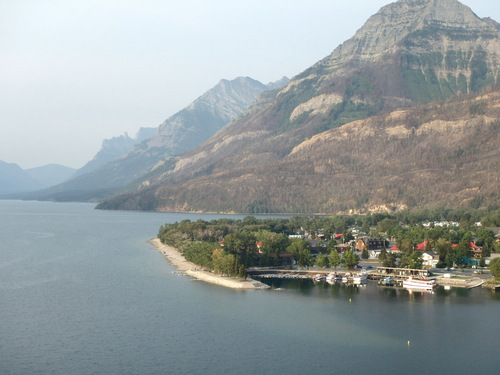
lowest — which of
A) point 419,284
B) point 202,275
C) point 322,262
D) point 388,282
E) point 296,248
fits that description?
point 388,282

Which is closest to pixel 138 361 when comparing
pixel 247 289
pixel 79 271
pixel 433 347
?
pixel 433 347

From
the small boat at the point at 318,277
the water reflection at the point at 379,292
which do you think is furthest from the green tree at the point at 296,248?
the water reflection at the point at 379,292

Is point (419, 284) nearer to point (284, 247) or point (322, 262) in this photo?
point (322, 262)

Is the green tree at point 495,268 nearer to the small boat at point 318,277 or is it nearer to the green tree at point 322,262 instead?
the small boat at point 318,277

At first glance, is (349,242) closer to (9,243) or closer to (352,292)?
(352,292)

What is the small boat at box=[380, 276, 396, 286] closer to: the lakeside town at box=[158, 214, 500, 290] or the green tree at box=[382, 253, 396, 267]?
the lakeside town at box=[158, 214, 500, 290]

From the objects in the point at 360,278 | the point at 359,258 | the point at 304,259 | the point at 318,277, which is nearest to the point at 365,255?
the point at 359,258
